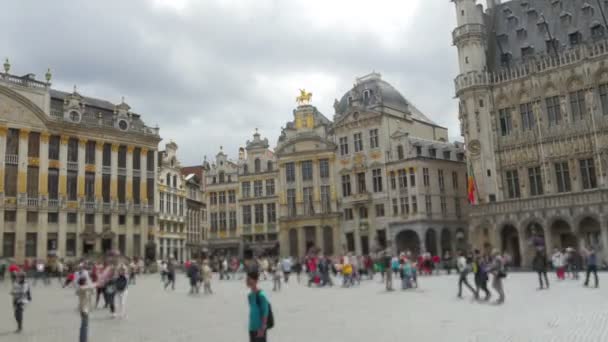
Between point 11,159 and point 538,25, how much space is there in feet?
165

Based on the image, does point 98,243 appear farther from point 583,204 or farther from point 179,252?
point 583,204

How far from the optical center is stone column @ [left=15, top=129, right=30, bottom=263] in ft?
158

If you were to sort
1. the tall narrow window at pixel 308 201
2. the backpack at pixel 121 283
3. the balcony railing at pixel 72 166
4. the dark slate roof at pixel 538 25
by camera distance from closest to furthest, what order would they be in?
the backpack at pixel 121 283 < the dark slate roof at pixel 538 25 < the balcony railing at pixel 72 166 < the tall narrow window at pixel 308 201

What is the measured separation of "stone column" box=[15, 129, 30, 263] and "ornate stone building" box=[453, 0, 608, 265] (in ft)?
133

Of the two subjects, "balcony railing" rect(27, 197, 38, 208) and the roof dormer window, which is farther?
"balcony railing" rect(27, 197, 38, 208)

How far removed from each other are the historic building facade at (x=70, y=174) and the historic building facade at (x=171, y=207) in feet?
26.9

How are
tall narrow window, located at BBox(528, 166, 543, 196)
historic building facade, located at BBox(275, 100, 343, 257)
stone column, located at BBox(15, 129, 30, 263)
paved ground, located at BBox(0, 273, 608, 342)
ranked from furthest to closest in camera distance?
Result: 1. historic building facade, located at BBox(275, 100, 343, 257)
2. stone column, located at BBox(15, 129, 30, 263)
3. tall narrow window, located at BBox(528, 166, 543, 196)
4. paved ground, located at BBox(0, 273, 608, 342)

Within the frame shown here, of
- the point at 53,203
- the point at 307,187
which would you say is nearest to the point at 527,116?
the point at 307,187

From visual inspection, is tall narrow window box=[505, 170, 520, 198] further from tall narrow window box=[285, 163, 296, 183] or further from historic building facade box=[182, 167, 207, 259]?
historic building facade box=[182, 167, 207, 259]

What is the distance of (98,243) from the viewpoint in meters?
53.2

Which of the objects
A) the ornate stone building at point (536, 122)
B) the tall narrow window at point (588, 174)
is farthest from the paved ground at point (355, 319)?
the tall narrow window at point (588, 174)

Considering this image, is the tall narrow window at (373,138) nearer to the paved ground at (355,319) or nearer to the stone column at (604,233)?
the stone column at (604,233)

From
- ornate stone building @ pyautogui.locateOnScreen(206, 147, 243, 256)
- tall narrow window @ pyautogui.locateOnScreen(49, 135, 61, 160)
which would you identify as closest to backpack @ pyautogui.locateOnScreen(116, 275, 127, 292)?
tall narrow window @ pyautogui.locateOnScreen(49, 135, 61, 160)

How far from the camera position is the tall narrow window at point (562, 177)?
44.3 meters
